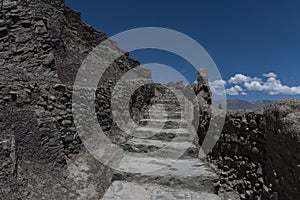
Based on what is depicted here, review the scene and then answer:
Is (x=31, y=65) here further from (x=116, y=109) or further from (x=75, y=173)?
(x=75, y=173)

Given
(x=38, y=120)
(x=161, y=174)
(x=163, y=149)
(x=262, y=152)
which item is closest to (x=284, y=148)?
(x=262, y=152)

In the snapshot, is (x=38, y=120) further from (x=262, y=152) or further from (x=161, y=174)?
(x=262, y=152)

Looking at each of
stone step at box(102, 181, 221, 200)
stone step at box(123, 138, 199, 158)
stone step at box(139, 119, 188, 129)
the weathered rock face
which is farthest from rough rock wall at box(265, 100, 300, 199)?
stone step at box(139, 119, 188, 129)

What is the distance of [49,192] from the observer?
3020 mm

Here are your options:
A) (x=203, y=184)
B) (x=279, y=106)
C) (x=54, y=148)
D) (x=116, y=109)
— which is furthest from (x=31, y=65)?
(x=279, y=106)

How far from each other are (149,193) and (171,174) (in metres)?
0.47

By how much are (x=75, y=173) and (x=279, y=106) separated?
342 centimetres

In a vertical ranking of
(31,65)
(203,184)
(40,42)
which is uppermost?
(40,42)

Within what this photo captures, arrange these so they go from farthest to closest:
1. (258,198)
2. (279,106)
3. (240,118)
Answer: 1. (240,118)
2. (258,198)
3. (279,106)

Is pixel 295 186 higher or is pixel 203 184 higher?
pixel 295 186

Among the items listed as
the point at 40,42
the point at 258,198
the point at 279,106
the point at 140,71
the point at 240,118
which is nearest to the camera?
the point at 279,106

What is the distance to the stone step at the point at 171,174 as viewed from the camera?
2945 mm

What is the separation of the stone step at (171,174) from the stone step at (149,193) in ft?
0.30

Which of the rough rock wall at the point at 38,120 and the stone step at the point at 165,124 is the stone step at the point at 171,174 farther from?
the stone step at the point at 165,124
